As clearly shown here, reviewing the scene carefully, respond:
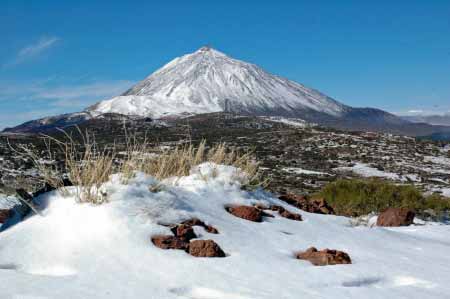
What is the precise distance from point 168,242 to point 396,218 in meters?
3.70

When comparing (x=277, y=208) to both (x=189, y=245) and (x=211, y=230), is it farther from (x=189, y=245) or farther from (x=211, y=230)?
(x=189, y=245)

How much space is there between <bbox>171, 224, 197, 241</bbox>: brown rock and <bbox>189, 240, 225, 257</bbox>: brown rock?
191 mm

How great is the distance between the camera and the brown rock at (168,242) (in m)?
3.00

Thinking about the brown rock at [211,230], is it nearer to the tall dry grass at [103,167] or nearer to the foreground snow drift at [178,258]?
the foreground snow drift at [178,258]

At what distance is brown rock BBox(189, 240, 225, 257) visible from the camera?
2.98m

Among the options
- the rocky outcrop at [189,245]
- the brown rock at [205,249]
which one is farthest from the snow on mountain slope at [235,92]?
the brown rock at [205,249]

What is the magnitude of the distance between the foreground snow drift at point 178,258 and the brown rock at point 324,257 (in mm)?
91

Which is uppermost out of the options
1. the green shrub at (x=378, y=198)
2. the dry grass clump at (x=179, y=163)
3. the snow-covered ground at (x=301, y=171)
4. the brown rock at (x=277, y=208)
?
the dry grass clump at (x=179, y=163)

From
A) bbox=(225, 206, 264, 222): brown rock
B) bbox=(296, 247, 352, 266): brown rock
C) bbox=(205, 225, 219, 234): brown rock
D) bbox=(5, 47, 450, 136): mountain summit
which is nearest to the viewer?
bbox=(296, 247, 352, 266): brown rock

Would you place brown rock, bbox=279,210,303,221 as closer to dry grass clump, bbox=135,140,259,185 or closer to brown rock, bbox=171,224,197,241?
dry grass clump, bbox=135,140,259,185

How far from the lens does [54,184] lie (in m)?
3.72

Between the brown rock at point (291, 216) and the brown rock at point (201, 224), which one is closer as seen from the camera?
the brown rock at point (201, 224)

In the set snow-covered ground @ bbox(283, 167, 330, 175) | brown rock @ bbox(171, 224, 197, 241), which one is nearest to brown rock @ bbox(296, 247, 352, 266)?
brown rock @ bbox(171, 224, 197, 241)

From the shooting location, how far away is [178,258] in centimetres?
286
